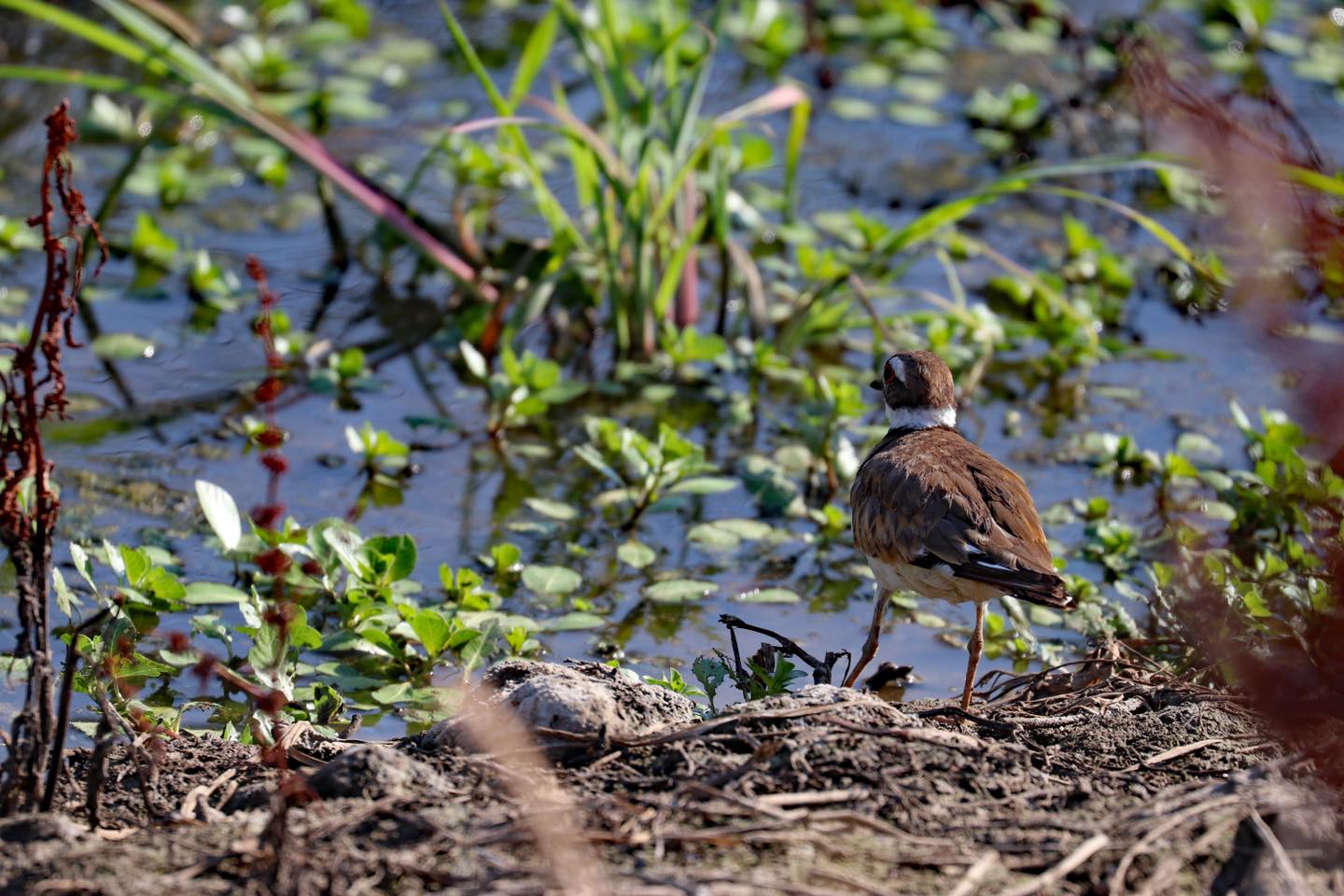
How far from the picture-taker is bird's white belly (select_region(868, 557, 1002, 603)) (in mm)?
4473

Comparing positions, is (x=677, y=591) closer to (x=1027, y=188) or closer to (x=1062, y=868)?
(x=1027, y=188)

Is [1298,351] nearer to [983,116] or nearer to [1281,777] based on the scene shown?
[1281,777]

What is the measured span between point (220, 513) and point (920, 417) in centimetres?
233

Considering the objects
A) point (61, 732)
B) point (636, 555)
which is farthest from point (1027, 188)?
point (61, 732)

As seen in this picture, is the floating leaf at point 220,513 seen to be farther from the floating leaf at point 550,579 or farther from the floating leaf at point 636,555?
the floating leaf at point 636,555

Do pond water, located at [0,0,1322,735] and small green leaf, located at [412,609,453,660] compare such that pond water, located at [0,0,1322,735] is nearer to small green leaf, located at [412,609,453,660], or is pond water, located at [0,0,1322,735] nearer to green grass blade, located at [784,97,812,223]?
small green leaf, located at [412,609,453,660]

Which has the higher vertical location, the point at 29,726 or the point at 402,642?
the point at 29,726

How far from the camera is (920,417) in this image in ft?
18.1

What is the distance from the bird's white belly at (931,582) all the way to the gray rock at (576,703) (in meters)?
0.89

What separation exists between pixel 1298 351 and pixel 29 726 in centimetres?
254

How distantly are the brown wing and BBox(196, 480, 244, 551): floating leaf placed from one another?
6.25 ft

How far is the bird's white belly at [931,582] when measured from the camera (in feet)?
14.7

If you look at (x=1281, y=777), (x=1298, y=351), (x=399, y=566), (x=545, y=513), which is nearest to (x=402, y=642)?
(x=399, y=566)

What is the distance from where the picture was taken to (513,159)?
6.97 m
